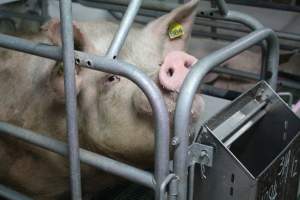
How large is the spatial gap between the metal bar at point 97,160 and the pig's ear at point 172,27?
0.43 m

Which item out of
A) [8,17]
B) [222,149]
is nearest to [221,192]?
[222,149]

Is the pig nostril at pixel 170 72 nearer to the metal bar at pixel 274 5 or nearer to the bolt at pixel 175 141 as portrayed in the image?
the bolt at pixel 175 141

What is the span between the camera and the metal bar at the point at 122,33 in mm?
1024

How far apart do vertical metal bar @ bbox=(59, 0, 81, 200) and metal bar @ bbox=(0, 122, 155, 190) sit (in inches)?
1.2

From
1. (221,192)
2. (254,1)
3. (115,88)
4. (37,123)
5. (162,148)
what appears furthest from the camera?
(254,1)

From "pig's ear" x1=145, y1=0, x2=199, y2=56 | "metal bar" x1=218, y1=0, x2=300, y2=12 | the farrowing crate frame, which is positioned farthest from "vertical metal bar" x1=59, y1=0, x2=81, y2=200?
"metal bar" x1=218, y1=0, x2=300, y2=12

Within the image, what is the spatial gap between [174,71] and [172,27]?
398 millimetres

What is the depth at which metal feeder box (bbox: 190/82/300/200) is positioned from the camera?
0.99 m

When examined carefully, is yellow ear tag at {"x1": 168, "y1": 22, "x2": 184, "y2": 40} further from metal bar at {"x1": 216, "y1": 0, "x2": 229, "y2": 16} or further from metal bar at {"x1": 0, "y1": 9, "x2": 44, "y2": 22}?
metal bar at {"x1": 0, "y1": 9, "x2": 44, "y2": 22}

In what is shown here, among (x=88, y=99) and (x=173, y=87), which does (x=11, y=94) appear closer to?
A: (x=88, y=99)

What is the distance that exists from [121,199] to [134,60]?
1.79 feet

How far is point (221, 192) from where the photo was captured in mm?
1033

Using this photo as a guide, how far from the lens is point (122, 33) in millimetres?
1055

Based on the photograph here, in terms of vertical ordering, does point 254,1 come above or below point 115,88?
above
